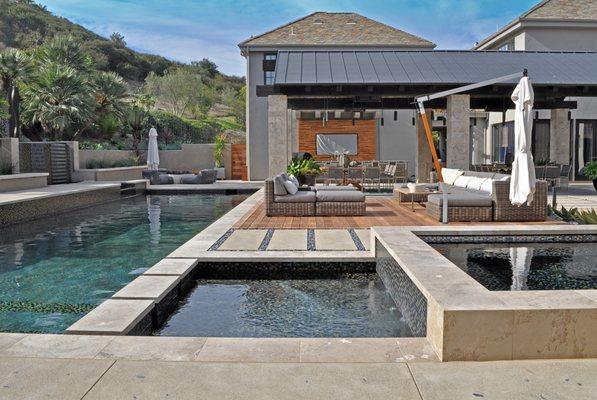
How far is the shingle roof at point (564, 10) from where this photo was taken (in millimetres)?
22391

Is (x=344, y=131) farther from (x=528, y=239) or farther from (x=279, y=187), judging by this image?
(x=528, y=239)

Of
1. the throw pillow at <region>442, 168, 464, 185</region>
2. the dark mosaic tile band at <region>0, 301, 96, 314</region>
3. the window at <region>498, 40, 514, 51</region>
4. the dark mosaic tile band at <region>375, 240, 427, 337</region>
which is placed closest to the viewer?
the dark mosaic tile band at <region>375, 240, 427, 337</region>

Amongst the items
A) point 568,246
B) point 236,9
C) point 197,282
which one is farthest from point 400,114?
point 236,9

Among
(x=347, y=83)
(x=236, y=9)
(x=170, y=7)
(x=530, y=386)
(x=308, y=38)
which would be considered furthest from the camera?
(x=170, y=7)

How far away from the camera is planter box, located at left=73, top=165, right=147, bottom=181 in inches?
801

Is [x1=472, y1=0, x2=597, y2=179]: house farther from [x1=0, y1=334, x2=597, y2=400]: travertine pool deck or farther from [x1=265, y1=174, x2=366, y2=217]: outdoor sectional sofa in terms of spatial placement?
[x1=0, y1=334, x2=597, y2=400]: travertine pool deck

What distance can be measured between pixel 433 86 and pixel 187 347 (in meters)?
12.8

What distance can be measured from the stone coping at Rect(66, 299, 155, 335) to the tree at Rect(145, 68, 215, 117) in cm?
4223

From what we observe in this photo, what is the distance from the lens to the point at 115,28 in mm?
63156

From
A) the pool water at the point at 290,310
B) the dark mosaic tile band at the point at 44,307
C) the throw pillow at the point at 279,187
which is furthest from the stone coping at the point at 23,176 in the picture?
the pool water at the point at 290,310

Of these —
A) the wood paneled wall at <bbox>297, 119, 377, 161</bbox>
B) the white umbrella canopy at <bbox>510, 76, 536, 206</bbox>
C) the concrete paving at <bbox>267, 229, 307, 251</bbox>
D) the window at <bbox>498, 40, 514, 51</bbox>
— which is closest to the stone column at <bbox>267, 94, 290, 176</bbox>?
the concrete paving at <bbox>267, 229, 307, 251</bbox>

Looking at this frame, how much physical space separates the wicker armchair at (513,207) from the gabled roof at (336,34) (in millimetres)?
16435

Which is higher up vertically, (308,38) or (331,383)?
(308,38)

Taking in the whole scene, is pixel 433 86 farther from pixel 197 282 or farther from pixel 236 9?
pixel 236 9
